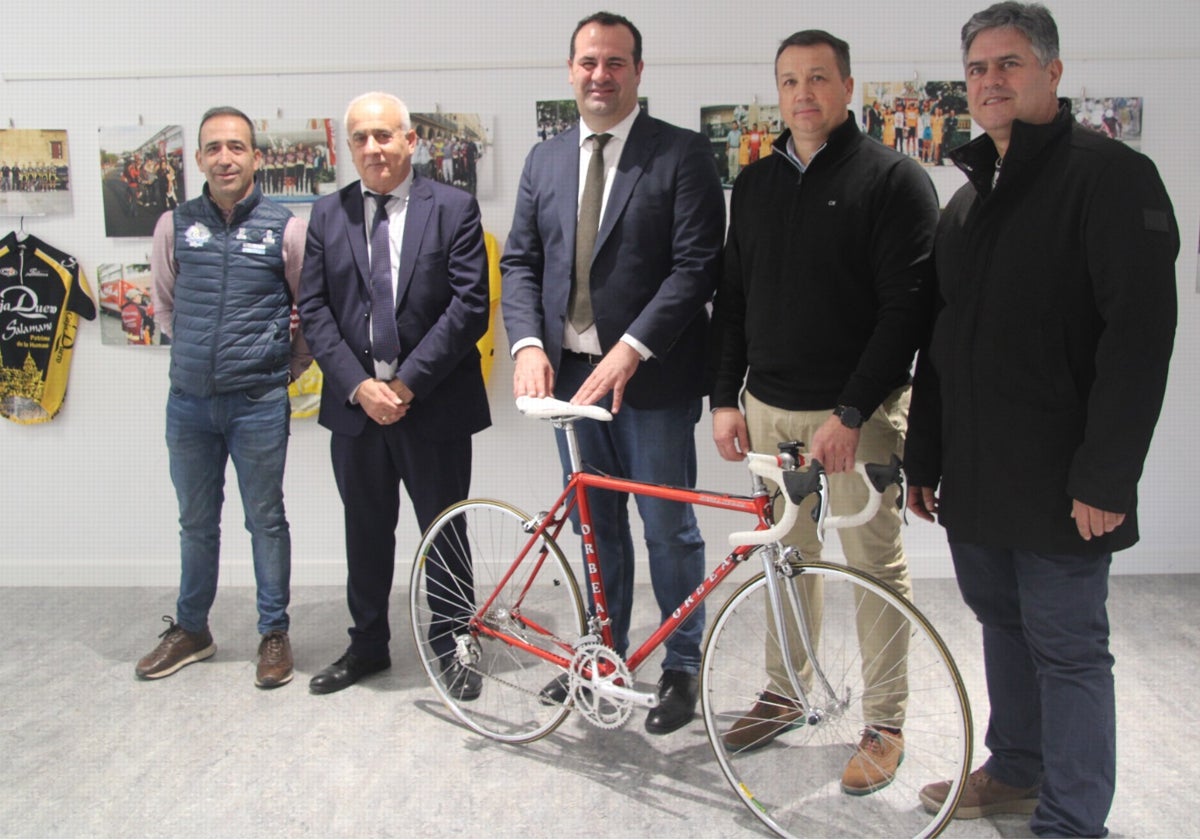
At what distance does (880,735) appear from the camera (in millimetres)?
2189

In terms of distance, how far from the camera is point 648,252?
2.46 meters

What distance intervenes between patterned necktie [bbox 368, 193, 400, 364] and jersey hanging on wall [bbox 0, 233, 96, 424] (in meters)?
1.61

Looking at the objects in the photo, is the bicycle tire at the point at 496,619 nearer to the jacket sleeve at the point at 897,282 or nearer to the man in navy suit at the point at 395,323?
A: the man in navy suit at the point at 395,323

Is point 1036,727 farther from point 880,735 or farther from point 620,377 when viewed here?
point 620,377

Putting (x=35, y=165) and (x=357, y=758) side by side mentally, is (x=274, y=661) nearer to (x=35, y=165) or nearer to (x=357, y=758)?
(x=357, y=758)

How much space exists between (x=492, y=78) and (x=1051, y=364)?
7.91 feet

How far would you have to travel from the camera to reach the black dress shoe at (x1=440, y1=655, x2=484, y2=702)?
9.07 ft

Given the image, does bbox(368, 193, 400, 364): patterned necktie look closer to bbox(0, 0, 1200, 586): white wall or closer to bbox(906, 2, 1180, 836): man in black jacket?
bbox(0, 0, 1200, 586): white wall

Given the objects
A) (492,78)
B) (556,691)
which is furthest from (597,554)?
(492,78)

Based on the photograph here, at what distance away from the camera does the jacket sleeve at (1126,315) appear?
1.69 meters

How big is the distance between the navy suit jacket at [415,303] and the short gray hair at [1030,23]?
1.44 metres

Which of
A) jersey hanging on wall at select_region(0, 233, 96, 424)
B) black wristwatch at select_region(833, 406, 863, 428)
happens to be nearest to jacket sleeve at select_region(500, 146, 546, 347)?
black wristwatch at select_region(833, 406, 863, 428)

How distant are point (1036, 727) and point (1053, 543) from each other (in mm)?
516

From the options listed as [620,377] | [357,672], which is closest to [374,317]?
[620,377]
